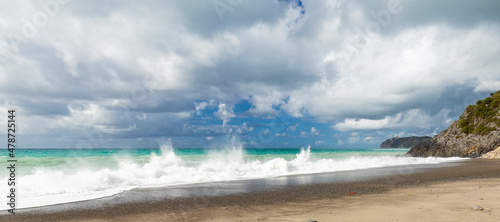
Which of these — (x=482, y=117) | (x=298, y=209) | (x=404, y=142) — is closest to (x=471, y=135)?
(x=482, y=117)

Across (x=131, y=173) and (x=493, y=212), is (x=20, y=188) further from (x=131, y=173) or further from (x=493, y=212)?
(x=493, y=212)

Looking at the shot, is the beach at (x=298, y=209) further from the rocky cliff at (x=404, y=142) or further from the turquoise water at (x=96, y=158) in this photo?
the rocky cliff at (x=404, y=142)

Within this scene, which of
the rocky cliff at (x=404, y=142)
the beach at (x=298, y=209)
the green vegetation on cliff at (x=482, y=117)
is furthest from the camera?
the rocky cliff at (x=404, y=142)

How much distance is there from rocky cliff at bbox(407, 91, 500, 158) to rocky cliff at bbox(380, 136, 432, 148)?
12111 centimetres

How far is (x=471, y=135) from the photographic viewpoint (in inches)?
1617

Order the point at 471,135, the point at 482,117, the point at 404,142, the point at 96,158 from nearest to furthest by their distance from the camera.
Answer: the point at 96,158 < the point at 471,135 < the point at 482,117 < the point at 404,142

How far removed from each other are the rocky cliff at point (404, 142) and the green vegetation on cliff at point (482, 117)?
119822 mm

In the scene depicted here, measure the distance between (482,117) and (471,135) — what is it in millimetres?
4581

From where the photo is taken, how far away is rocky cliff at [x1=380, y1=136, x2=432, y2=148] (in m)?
157

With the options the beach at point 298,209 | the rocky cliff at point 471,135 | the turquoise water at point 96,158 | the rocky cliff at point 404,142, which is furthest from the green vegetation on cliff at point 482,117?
the rocky cliff at point 404,142

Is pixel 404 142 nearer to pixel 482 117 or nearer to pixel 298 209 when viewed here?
pixel 482 117

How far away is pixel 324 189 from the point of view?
1153 centimetres

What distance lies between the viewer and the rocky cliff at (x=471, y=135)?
3744cm

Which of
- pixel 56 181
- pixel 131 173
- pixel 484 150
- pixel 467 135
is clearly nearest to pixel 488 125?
pixel 467 135
